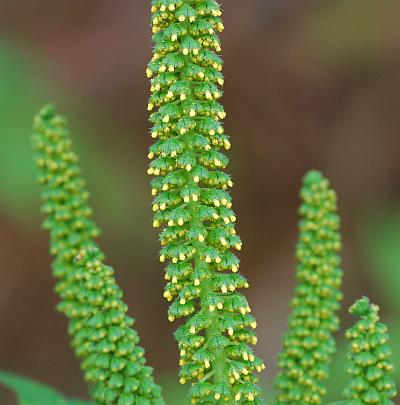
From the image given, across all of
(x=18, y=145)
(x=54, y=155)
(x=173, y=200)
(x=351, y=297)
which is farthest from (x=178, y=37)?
(x=351, y=297)

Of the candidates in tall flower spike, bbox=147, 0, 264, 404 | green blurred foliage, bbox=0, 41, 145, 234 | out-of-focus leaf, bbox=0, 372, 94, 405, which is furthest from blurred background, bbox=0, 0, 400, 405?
tall flower spike, bbox=147, 0, 264, 404

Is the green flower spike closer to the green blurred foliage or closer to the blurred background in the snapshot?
the green blurred foliage

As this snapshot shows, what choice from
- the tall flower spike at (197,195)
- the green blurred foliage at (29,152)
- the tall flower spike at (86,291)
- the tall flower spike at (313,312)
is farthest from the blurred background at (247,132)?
the tall flower spike at (197,195)

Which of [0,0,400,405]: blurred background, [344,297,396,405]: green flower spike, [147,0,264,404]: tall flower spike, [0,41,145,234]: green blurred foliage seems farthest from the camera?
[0,0,400,405]: blurred background

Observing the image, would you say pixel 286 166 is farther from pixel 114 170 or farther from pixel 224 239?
pixel 224 239

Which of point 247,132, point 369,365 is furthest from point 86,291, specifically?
point 247,132
